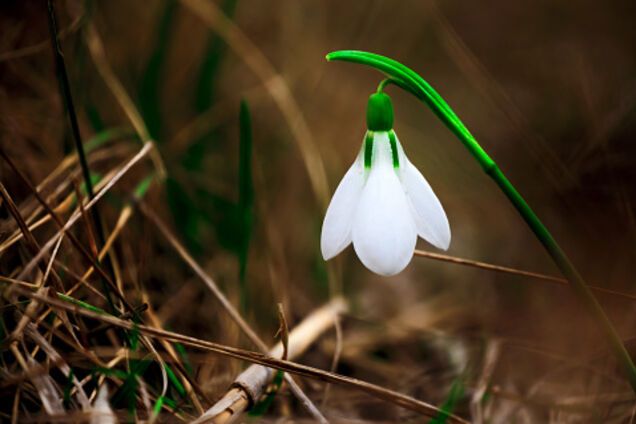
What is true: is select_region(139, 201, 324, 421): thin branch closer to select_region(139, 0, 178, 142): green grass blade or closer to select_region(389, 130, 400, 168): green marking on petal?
select_region(389, 130, 400, 168): green marking on petal

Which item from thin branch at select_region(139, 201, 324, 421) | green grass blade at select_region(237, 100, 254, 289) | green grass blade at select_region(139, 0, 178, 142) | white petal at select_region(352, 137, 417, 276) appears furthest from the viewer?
green grass blade at select_region(139, 0, 178, 142)

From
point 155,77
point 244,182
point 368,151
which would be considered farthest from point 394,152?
point 155,77

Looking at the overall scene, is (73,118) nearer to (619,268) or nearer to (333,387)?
(333,387)

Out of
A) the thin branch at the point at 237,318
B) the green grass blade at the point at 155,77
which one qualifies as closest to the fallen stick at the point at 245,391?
the thin branch at the point at 237,318

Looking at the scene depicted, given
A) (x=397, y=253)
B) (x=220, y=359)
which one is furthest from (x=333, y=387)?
(x=397, y=253)

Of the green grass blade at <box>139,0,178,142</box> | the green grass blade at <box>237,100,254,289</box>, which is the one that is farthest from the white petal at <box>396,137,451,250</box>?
the green grass blade at <box>139,0,178,142</box>

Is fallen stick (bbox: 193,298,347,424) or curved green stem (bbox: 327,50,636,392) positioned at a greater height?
curved green stem (bbox: 327,50,636,392)

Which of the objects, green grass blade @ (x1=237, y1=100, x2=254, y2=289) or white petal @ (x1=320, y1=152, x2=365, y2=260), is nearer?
white petal @ (x1=320, y1=152, x2=365, y2=260)
